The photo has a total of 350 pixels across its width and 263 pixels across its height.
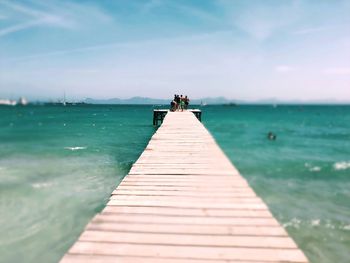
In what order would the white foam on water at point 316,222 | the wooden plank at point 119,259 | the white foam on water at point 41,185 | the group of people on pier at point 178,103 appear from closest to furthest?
the wooden plank at point 119,259 < the white foam on water at point 316,222 < the white foam on water at point 41,185 < the group of people on pier at point 178,103

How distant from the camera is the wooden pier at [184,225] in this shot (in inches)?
125

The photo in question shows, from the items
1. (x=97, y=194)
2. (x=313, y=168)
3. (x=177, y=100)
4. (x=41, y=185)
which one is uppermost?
(x=177, y=100)

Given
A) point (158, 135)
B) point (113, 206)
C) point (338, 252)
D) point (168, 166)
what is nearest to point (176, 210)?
point (113, 206)

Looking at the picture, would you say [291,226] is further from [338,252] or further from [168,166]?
[168,166]

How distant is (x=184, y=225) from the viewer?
12.8ft

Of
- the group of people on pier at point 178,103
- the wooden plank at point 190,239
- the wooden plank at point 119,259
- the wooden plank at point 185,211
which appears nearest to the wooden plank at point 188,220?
the wooden plank at point 185,211

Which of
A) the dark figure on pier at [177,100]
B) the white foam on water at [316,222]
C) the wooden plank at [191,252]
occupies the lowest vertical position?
the white foam on water at [316,222]

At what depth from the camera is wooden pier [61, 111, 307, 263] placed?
3180 mm

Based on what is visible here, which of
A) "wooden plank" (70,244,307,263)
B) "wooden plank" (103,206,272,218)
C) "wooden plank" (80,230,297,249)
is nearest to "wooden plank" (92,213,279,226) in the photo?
"wooden plank" (103,206,272,218)

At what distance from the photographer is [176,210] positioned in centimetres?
442

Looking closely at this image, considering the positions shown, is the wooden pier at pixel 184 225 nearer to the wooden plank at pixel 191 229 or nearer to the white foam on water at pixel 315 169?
the wooden plank at pixel 191 229

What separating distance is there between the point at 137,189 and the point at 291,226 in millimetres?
6312

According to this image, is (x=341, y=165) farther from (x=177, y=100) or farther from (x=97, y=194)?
(x=97, y=194)

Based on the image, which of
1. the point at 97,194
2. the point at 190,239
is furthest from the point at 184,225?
the point at 97,194
